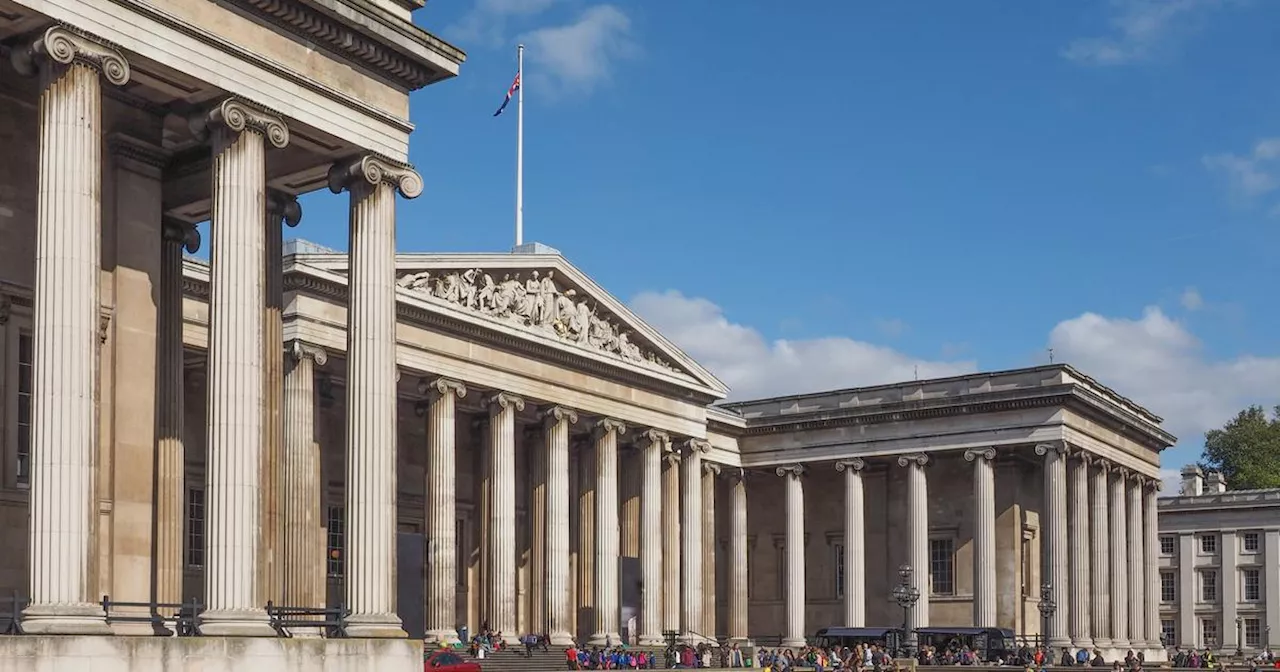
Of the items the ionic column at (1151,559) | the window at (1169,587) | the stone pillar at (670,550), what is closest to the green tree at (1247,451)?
the window at (1169,587)

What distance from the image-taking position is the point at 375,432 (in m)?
27.7

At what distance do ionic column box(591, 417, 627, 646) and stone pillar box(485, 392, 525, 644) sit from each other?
5530mm

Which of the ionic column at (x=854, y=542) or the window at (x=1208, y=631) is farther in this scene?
the window at (x=1208, y=631)

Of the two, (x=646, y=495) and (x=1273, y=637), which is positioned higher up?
(x=646, y=495)

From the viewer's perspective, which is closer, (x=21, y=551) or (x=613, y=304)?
(x=21, y=551)

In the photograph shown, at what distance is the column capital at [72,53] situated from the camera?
910 inches

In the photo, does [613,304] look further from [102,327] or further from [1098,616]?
[102,327]

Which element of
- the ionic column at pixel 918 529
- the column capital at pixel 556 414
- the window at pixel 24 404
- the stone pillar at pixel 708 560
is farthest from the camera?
the ionic column at pixel 918 529

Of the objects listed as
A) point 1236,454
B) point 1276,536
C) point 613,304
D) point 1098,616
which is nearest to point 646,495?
point 613,304

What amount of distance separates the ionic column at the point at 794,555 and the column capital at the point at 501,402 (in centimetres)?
A: 2131

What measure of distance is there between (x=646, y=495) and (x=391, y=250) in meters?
38.8

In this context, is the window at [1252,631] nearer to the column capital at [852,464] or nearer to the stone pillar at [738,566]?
the column capital at [852,464]

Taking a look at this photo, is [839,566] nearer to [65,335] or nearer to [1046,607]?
[1046,607]

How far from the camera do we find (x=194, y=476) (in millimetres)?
49500
